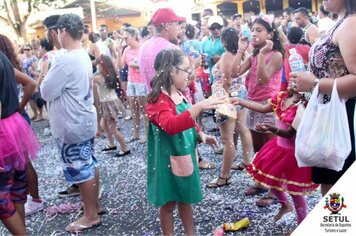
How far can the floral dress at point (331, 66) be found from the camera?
2117 mm

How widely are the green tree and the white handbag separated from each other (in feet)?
65.3

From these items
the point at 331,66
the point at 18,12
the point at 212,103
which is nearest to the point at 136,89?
the point at 212,103

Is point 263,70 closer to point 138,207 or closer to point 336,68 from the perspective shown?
point 138,207

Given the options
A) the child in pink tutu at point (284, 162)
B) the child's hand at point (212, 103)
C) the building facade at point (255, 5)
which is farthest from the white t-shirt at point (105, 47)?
the building facade at point (255, 5)

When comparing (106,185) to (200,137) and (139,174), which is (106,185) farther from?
(200,137)

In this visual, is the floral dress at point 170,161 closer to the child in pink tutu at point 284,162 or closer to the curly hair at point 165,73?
the curly hair at point 165,73

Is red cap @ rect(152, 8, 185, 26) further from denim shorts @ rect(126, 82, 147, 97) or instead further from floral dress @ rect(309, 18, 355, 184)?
denim shorts @ rect(126, 82, 147, 97)

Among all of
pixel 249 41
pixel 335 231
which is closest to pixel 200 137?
pixel 335 231

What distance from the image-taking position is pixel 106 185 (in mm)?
4715

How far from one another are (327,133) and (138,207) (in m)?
2.35

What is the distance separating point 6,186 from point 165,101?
49.7 inches

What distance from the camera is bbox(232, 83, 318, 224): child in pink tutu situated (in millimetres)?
2934

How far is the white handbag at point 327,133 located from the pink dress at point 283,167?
2.45 ft

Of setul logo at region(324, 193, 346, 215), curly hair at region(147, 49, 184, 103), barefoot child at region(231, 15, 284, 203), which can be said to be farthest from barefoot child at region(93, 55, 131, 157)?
setul logo at region(324, 193, 346, 215)
